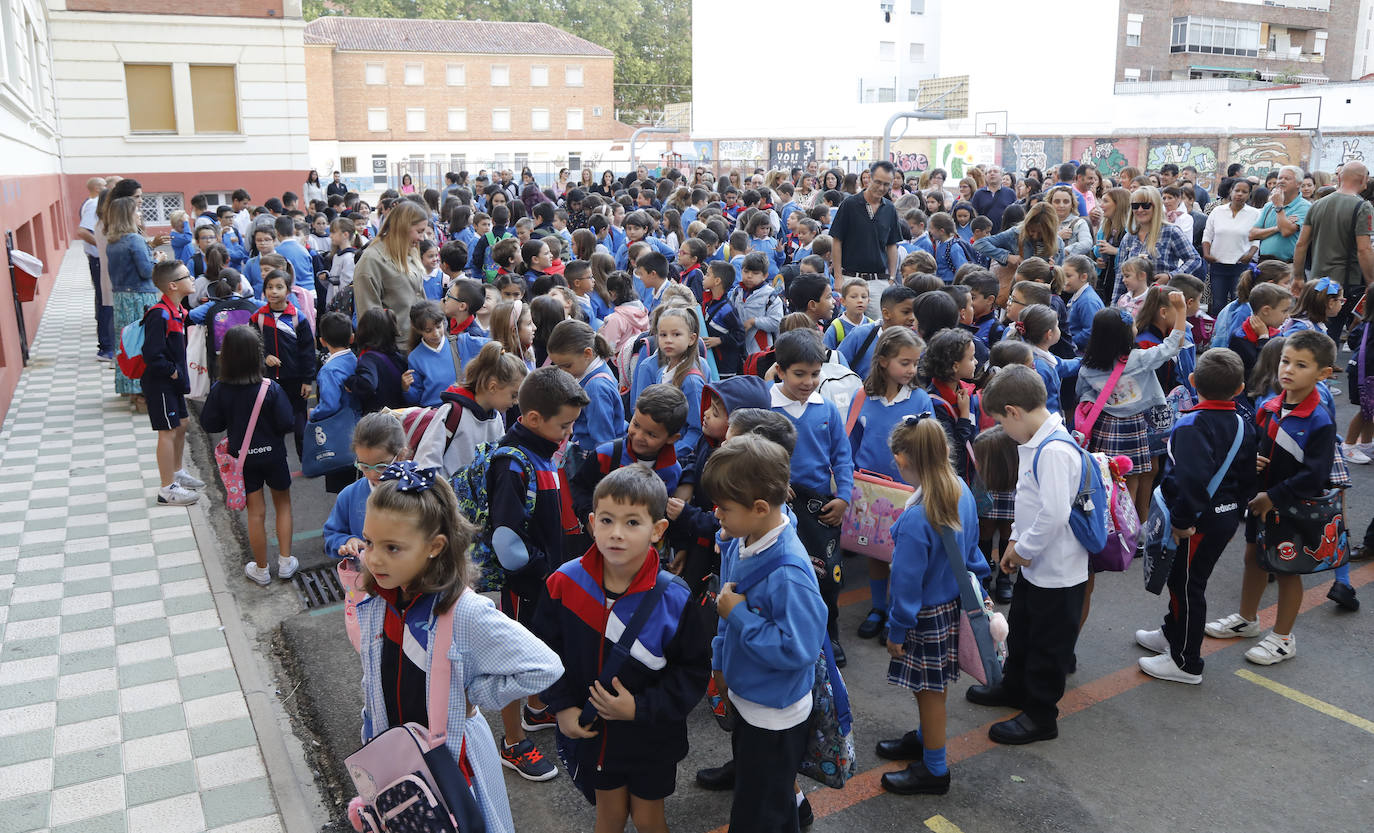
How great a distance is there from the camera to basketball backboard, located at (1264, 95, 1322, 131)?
29641 mm

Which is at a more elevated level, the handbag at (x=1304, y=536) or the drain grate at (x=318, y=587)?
the handbag at (x=1304, y=536)

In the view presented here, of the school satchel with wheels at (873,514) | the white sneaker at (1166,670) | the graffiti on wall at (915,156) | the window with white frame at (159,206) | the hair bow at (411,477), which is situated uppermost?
the graffiti on wall at (915,156)

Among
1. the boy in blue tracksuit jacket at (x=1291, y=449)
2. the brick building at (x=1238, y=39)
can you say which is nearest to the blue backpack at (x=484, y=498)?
the boy in blue tracksuit jacket at (x=1291, y=449)

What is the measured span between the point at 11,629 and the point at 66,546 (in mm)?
1313

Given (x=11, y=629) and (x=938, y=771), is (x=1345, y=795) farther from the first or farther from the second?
(x=11, y=629)

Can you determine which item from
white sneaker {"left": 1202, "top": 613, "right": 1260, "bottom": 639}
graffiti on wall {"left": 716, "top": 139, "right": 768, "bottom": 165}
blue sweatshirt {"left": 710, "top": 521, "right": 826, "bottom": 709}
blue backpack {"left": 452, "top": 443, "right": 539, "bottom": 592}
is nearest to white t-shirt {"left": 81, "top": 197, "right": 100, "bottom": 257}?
blue backpack {"left": 452, "top": 443, "right": 539, "bottom": 592}

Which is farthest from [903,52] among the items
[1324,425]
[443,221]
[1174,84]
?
[1324,425]

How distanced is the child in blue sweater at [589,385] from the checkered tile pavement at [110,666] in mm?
2105

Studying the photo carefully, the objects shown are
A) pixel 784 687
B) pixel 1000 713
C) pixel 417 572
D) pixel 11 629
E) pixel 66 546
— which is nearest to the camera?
pixel 417 572

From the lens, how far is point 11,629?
5426 millimetres

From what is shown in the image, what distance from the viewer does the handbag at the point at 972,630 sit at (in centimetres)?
369

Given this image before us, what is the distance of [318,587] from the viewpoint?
6.19 meters

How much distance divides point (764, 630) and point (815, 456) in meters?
1.65

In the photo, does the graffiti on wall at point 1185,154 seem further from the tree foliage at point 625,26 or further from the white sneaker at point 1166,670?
the tree foliage at point 625,26
